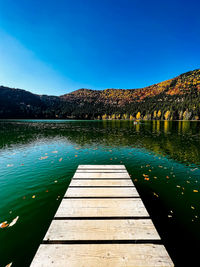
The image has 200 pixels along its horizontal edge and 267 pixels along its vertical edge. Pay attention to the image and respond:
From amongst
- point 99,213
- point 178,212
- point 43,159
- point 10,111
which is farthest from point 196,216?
point 10,111

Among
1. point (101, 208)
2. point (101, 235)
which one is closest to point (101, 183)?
point (101, 208)

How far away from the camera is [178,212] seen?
5.16 meters

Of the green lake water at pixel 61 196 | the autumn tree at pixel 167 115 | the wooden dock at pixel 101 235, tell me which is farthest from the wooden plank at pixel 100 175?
the autumn tree at pixel 167 115

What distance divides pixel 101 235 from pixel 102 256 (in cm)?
45

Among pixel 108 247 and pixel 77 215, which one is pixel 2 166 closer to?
pixel 77 215

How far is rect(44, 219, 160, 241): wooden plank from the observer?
2732 millimetres

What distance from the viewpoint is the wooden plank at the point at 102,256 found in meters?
2.21

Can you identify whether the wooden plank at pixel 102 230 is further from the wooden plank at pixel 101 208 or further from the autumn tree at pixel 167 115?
the autumn tree at pixel 167 115

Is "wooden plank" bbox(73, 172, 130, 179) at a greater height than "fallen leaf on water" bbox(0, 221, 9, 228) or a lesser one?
greater

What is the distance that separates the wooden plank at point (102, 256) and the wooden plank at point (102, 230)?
178 millimetres

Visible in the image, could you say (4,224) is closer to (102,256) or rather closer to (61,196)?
(61,196)

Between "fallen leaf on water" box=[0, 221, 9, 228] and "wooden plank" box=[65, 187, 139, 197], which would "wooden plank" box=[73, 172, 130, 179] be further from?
"fallen leaf on water" box=[0, 221, 9, 228]

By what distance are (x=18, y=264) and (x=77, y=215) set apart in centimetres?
215

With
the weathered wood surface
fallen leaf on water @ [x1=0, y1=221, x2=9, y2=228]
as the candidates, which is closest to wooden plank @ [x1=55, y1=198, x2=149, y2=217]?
the weathered wood surface
